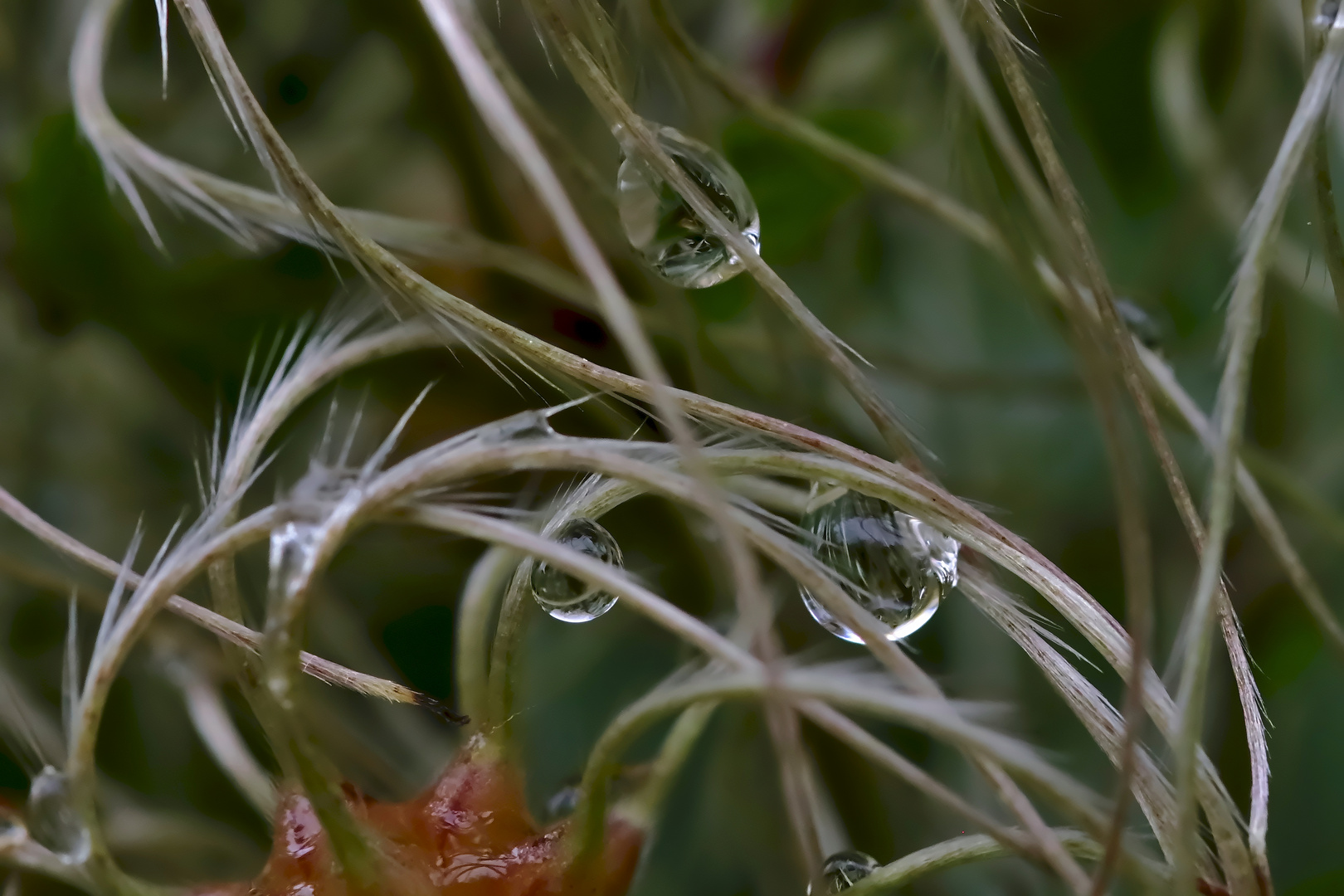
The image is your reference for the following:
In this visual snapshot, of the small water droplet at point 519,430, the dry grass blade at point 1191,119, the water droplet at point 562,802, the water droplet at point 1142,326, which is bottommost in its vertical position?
the water droplet at point 562,802

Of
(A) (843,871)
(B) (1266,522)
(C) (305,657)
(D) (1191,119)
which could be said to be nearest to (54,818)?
(C) (305,657)

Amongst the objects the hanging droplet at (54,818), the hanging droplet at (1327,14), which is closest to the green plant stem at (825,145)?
the hanging droplet at (1327,14)

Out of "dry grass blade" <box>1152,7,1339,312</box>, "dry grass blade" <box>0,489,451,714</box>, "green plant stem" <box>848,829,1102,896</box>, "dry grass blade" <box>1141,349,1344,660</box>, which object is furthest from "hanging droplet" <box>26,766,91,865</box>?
"dry grass blade" <box>1152,7,1339,312</box>

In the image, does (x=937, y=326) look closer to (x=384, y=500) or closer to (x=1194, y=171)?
(x=1194, y=171)

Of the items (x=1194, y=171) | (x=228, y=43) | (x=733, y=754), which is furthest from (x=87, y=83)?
(x=1194, y=171)

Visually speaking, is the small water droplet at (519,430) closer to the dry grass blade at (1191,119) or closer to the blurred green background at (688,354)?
the blurred green background at (688,354)
